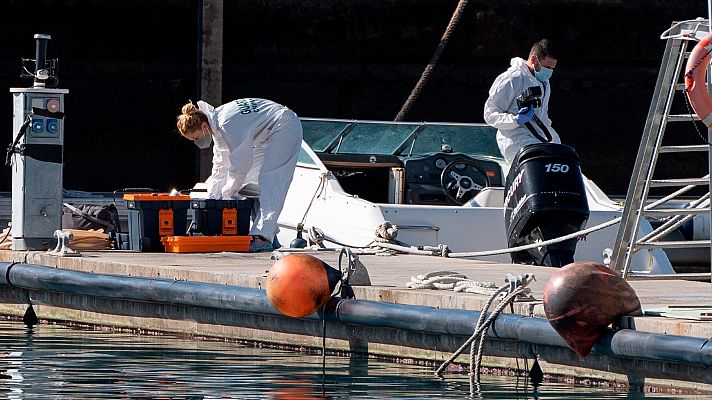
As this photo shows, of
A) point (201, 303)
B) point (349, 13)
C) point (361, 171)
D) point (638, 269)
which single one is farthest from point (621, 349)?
point (349, 13)

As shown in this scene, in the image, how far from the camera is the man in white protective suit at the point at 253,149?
39.6ft

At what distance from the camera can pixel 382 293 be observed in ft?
30.1

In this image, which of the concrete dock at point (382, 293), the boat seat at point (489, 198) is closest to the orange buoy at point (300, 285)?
the concrete dock at point (382, 293)

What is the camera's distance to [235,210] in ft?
39.1

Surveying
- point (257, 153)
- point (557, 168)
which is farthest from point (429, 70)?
point (557, 168)

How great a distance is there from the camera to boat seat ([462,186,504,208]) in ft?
42.5

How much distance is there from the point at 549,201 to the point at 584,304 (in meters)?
3.20

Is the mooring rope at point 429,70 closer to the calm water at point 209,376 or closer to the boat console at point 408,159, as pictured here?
the boat console at point 408,159

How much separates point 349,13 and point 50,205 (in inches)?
439

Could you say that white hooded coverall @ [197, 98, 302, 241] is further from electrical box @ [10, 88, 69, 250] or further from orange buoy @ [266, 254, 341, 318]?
orange buoy @ [266, 254, 341, 318]

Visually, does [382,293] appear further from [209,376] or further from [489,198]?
[489,198]

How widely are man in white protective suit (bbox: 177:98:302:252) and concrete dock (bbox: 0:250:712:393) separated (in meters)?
0.53

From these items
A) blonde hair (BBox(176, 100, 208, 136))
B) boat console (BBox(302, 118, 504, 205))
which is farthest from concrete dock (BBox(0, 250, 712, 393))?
boat console (BBox(302, 118, 504, 205))

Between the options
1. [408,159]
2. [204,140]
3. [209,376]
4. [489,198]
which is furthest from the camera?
[408,159]
